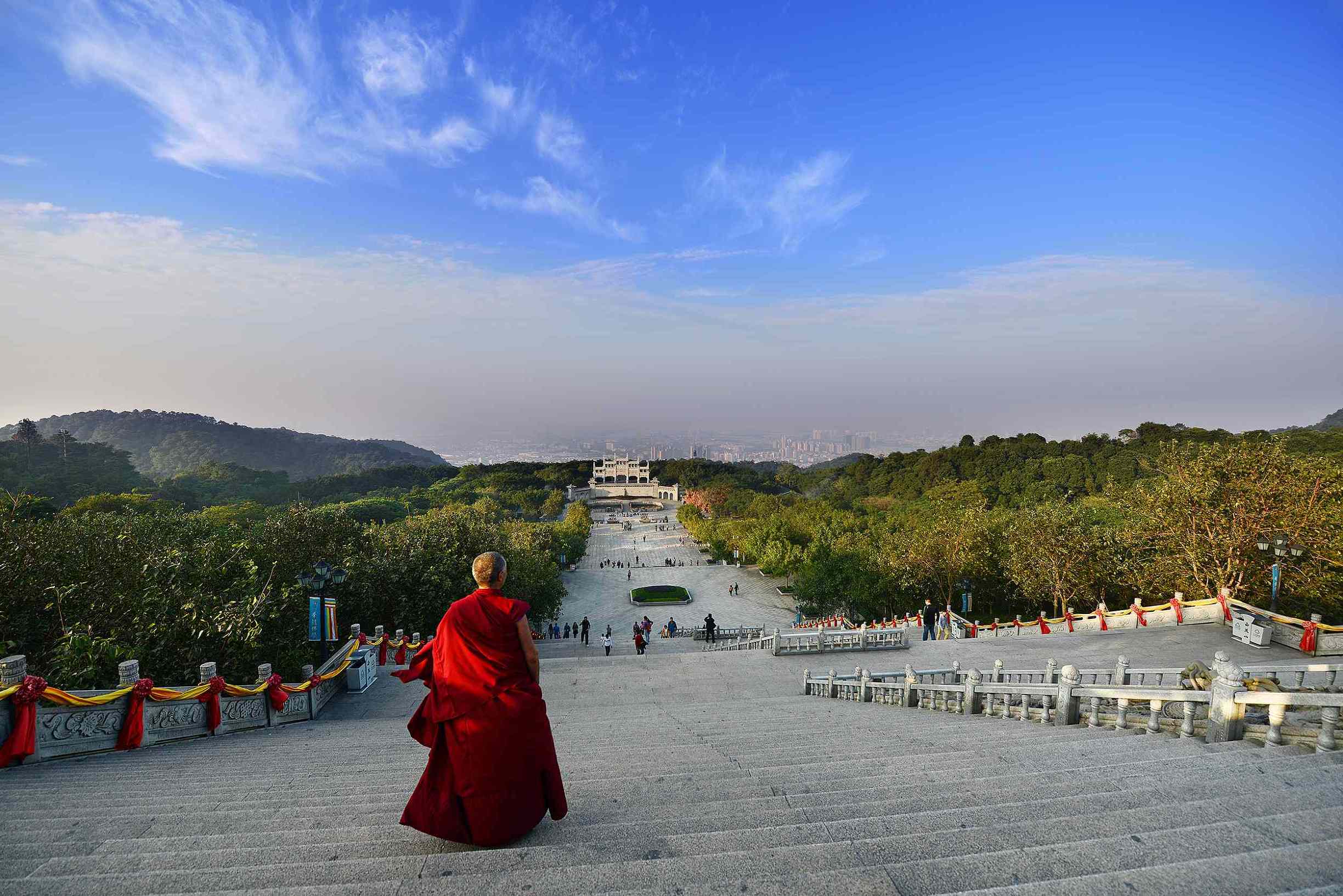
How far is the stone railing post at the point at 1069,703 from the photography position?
21.3ft

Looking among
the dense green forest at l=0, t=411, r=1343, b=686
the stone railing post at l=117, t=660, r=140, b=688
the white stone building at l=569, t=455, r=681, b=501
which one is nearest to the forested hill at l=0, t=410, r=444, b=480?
the white stone building at l=569, t=455, r=681, b=501

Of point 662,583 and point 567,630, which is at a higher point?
point 567,630

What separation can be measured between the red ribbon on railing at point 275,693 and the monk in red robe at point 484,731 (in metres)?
6.37

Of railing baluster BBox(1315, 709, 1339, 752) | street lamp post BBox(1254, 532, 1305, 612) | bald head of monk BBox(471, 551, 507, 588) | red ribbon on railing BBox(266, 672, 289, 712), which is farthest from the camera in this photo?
street lamp post BBox(1254, 532, 1305, 612)

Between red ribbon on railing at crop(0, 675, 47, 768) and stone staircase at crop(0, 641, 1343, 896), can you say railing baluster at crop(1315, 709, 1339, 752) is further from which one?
red ribbon on railing at crop(0, 675, 47, 768)

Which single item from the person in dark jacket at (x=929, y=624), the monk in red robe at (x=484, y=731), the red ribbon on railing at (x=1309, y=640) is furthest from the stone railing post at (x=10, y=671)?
the red ribbon on railing at (x=1309, y=640)

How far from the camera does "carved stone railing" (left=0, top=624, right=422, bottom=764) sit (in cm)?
545

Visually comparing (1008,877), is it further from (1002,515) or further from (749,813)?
(1002,515)

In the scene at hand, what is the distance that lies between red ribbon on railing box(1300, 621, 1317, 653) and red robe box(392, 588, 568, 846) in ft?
49.2

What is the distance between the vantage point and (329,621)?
10961 millimetres

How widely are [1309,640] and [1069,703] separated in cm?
929

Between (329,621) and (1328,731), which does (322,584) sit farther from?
(1328,731)

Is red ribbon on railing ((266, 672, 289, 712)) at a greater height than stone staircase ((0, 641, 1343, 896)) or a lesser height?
lesser

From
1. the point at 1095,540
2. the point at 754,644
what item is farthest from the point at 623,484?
the point at 754,644
